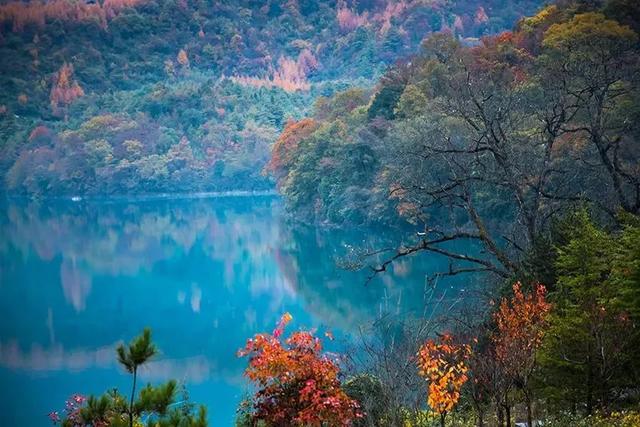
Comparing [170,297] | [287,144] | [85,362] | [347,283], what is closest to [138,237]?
[287,144]

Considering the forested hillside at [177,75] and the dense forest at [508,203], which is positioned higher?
the forested hillside at [177,75]

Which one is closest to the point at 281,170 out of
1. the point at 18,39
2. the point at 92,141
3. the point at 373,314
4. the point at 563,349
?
the point at 92,141

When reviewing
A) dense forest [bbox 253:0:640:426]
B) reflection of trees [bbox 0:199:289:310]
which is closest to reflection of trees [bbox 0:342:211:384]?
dense forest [bbox 253:0:640:426]

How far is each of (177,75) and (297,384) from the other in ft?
393

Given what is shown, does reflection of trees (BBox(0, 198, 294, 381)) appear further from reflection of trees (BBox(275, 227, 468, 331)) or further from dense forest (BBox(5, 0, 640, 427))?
dense forest (BBox(5, 0, 640, 427))

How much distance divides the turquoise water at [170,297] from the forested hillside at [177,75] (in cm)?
2457

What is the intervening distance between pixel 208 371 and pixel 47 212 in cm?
5187

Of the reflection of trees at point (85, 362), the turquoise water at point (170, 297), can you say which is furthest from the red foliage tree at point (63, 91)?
the reflection of trees at point (85, 362)

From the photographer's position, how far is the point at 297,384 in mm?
7707

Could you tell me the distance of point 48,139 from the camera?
288ft

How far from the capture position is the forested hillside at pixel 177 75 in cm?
8050

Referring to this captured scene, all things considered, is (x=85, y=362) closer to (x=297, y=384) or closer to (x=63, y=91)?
(x=297, y=384)

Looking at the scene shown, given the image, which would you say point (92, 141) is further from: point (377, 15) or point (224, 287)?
point (377, 15)

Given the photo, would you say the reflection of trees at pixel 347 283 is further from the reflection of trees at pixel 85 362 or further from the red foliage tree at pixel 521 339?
the red foliage tree at pixel 521 339
